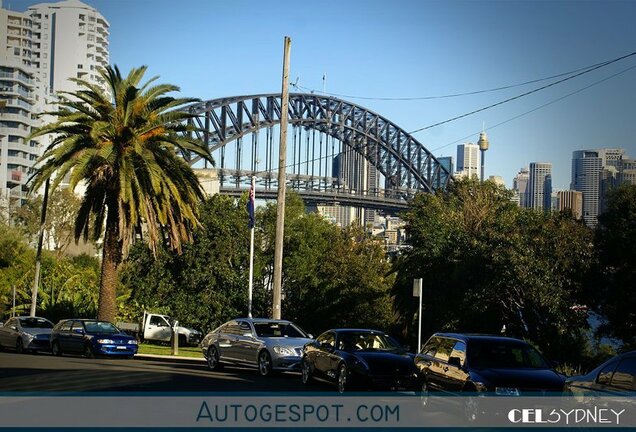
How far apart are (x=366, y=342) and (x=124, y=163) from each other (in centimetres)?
1771

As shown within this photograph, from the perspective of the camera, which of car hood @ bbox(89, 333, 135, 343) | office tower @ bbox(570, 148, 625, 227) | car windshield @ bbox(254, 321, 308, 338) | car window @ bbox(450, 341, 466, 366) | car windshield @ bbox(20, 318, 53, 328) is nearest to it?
car window @ bbox(450, 341, 466, 366)

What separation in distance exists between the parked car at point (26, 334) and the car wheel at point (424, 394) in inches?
860

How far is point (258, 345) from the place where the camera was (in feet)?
80.6

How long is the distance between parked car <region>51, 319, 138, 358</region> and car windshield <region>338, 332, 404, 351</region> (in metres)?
13.7

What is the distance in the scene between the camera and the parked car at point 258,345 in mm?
23891

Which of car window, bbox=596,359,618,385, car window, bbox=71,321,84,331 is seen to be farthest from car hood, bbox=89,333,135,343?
car window, bbox=596,359,618,385

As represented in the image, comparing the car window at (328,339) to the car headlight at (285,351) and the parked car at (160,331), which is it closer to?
the car headlight at (285,351)

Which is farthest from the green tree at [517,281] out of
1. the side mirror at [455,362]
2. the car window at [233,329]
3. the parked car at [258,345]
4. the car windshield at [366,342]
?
the side mirror at [455,362]

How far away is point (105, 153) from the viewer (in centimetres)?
3453

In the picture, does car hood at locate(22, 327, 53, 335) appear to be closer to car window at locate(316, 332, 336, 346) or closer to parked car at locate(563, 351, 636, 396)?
car window at locate(316, 332, 336, 346)

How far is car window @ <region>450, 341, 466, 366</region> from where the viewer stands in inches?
623

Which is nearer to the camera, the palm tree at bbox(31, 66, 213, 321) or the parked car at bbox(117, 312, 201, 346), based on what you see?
the palm tree at bbox(31, 66, 213, 321)

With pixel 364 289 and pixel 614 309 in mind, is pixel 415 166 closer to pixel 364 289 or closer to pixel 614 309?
pixel 364 289

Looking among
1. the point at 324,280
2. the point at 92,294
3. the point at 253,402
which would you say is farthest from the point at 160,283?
the point at 253,402
